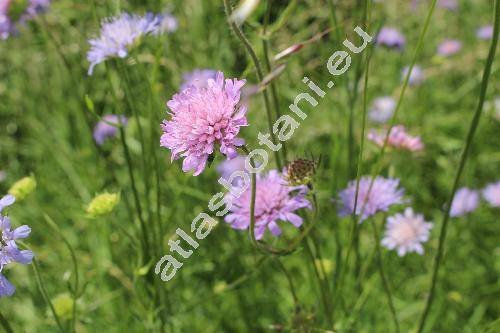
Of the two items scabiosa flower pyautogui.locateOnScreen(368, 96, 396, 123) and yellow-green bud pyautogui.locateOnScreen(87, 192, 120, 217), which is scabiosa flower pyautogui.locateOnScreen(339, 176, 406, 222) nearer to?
yellow-green bud pyautogui.locateOnScreen(87, 192, 120, 217)

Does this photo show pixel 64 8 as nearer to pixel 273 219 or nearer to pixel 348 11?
→ pixel 348 11

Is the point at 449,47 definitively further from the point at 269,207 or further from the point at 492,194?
the point at 269,207

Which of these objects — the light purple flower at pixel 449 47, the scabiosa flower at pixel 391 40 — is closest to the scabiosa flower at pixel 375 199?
the scabiosa flower at pixel 391 40

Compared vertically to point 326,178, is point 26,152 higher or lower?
lower

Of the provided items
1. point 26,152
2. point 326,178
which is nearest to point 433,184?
point 326,178

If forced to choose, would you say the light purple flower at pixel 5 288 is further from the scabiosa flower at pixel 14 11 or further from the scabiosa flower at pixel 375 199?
the scabiosa flower at pixel 14 11

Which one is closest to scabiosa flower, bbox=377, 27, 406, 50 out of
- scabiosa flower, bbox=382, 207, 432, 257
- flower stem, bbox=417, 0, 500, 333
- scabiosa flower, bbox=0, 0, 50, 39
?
scabiosa flower, bbox=382, 207, 432, 257
